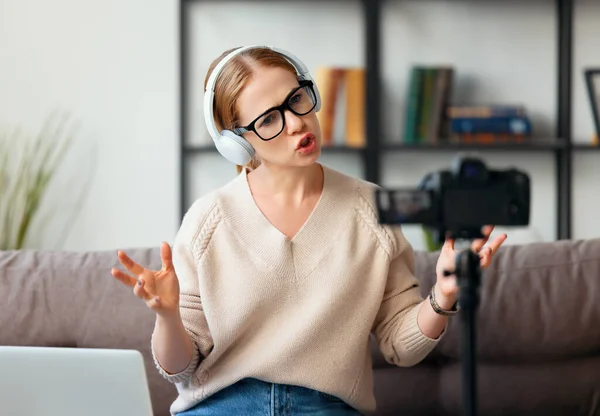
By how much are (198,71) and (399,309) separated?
83.7 inches

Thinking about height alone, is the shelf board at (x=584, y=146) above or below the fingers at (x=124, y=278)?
above

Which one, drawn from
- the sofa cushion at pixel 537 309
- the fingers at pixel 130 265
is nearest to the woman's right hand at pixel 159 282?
the fingers at pixel 130 265

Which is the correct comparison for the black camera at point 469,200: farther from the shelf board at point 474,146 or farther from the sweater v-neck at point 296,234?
the shelf board at point 474,146

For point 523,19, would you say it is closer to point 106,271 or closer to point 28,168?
point 28,168

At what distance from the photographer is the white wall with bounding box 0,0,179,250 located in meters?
3.53

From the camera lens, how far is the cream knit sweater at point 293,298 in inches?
63.7

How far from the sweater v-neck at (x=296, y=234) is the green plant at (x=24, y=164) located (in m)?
1.94

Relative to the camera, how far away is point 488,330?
1.88m

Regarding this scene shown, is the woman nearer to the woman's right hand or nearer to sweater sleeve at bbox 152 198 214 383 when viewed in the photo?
sweater sleeve at bbox 152 198 214 383

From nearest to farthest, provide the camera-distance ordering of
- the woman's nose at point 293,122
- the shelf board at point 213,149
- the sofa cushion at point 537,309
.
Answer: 1. the woman's nose at point 293,122
2. the sofa cushion at point 537,309
3. the shelf board at point 213,149

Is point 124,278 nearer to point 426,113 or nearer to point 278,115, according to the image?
point 278,115

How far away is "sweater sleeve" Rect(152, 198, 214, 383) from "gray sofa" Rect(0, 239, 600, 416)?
27 cm

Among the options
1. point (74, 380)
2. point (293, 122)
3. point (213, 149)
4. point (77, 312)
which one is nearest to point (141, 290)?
point (74, 380)

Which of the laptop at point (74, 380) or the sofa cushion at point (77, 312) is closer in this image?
the laptop at point (74, 380)
